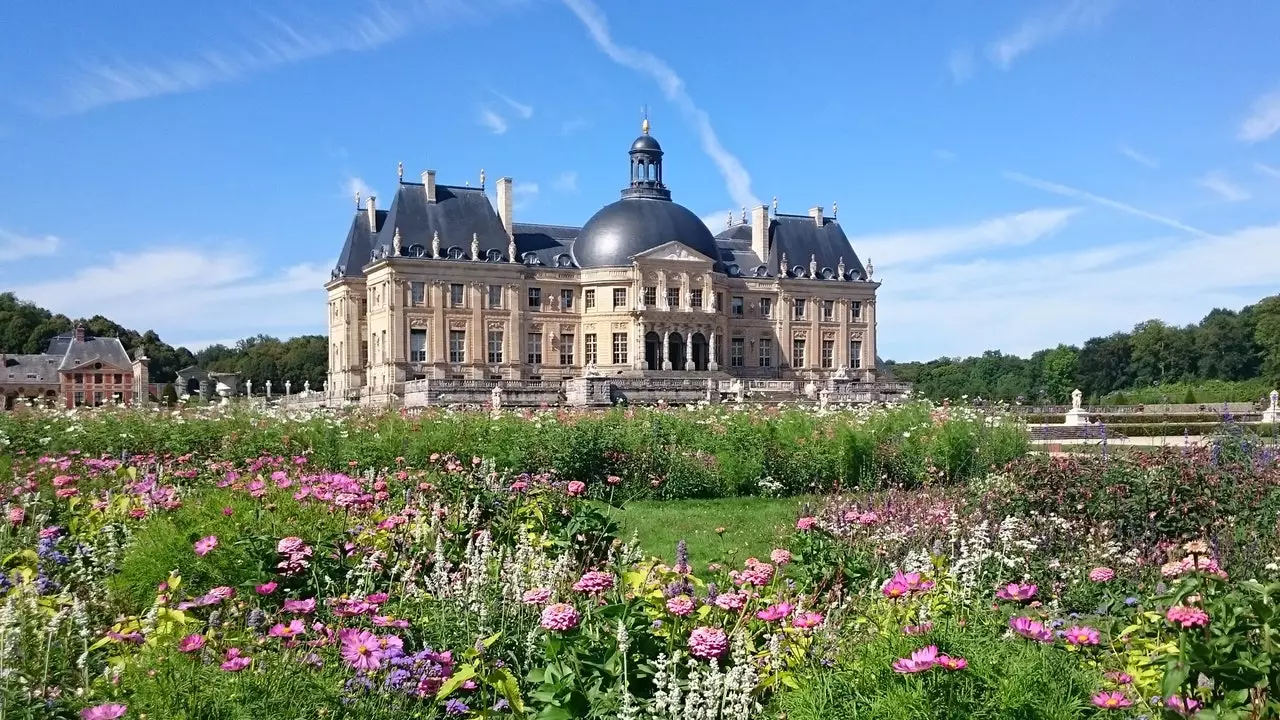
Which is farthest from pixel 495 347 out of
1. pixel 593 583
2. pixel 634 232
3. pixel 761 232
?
pixel 593 583

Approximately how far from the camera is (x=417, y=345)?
4759 cm

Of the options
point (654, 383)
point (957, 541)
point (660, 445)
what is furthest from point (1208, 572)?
point (654, 383)

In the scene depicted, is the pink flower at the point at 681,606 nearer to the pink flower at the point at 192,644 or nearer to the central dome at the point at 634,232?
the pink flower at the point at 192,644

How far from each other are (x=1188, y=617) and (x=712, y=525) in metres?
7.71

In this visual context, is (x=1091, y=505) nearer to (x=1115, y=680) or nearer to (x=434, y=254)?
(x=1115, y=680)

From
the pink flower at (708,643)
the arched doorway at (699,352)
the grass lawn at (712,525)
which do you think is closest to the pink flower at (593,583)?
the pink flower at (708,643)

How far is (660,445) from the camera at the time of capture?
13.9 meters

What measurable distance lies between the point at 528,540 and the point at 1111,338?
84546mm

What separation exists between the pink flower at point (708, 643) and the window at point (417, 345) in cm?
4450

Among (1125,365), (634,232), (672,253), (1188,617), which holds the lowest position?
(1188,617)

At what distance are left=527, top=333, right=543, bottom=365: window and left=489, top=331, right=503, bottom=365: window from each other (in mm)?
1611

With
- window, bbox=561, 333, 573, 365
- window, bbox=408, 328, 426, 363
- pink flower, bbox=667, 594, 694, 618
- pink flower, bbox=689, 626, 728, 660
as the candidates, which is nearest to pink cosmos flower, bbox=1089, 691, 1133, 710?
→ pink flower, bbox=689, 626, 728, 660

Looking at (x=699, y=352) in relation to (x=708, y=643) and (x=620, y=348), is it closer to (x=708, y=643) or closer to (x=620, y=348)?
(x=620, y=348)

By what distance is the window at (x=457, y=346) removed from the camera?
48438mm
